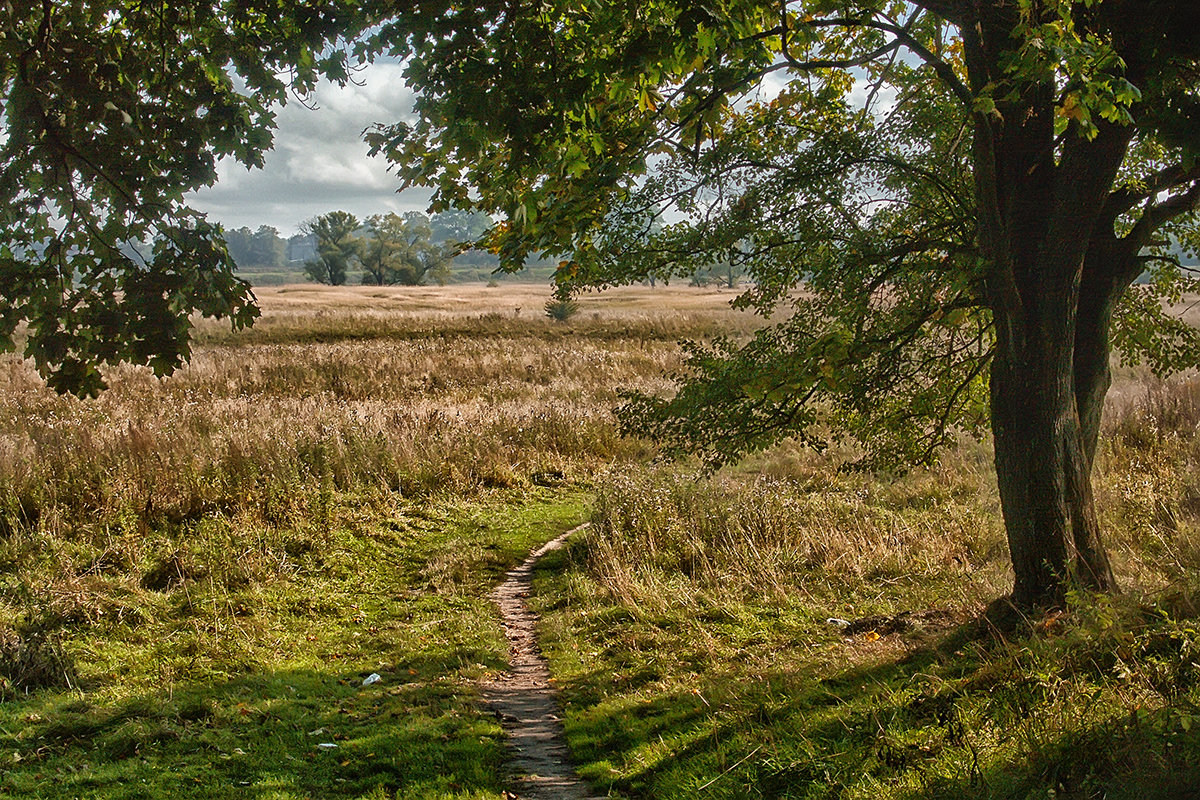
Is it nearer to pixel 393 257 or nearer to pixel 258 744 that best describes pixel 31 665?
pixel 258 744

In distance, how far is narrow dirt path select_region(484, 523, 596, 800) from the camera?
5.45 meters

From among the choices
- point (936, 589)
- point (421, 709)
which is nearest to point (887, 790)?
point (421, 709)

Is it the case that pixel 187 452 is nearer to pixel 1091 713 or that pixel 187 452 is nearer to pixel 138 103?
pixel 138 103

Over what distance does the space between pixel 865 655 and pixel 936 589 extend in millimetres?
2393

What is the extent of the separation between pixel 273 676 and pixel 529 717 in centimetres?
225

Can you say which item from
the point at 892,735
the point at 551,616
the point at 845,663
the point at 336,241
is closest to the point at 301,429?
the point at 551,616

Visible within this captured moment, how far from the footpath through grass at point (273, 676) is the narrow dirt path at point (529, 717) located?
167 mm

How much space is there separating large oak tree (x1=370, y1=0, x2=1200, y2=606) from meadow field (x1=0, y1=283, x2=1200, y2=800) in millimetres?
1651

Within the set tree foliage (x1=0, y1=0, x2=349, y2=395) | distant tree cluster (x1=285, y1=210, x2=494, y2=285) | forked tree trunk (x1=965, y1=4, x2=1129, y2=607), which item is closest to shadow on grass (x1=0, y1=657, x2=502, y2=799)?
tree foliage (x1=0, y1=0, x2=349, y2=395)

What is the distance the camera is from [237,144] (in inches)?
247

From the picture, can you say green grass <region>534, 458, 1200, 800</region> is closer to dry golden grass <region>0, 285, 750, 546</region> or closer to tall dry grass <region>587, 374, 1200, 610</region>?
tall dry grass <region>587, 374, 1200, 610</region>

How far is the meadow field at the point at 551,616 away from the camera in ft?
15.8

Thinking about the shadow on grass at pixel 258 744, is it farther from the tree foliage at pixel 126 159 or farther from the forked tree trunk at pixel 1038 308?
the forked tree trunk at pixel 1038 308

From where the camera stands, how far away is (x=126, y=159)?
6145mm
